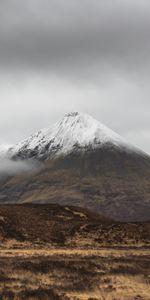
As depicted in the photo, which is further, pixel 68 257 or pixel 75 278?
pixel 68 257

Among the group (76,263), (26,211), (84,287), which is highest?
(26,211)

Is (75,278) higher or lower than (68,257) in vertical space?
lower

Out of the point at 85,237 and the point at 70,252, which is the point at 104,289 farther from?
the point at 85,237

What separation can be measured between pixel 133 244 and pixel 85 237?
23.7 feet

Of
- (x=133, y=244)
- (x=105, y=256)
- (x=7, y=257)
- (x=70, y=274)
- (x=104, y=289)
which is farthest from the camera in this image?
(x=133, y=244)

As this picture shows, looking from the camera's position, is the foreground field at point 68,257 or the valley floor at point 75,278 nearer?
the valley floor at point 75,278

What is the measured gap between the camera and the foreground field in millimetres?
30219

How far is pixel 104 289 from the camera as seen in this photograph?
3084 cm

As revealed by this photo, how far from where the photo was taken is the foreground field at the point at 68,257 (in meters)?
30.2

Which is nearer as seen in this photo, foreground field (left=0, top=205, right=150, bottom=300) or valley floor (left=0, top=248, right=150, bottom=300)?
valley floor (left=0, top=248, right=150, bottom=300)

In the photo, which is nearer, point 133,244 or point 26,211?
point 133,244

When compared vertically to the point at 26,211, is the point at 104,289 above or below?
below

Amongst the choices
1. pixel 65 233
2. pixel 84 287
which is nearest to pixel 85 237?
pixel 65 233

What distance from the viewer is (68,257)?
49.3 metres
